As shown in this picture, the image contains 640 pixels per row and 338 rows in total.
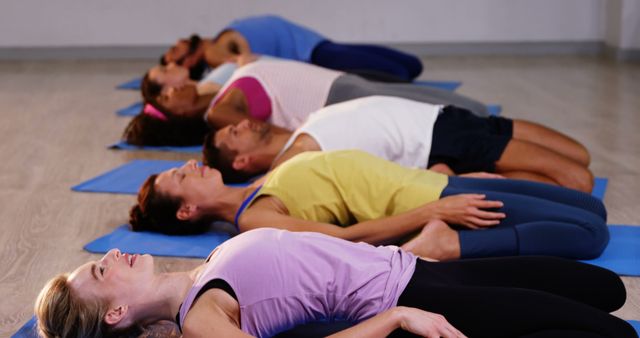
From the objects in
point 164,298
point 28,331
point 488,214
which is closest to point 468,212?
point 488,214

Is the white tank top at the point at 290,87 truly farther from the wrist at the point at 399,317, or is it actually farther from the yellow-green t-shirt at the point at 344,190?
the wrist at the point at 399,317

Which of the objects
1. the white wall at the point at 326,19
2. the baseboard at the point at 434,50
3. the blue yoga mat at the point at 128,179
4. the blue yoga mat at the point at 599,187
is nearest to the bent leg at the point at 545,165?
the blue yoga mat at the point at 599,187

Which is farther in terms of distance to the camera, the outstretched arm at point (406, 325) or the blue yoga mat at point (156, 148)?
the blue yoga mat at point (156, 148)

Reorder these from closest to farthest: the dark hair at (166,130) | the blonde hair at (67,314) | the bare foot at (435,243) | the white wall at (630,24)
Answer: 1. the blonde hair at (67,314)
2. the bare foot at (435,243)
3. the dark hair at (166,130)
4. the white wall at (630,24)

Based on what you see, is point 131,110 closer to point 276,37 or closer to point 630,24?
point 276,37

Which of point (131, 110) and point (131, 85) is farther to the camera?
point (131, 85)

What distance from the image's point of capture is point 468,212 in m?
2.67

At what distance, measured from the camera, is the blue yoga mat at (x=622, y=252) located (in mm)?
2670

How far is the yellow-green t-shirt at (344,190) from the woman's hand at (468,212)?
4.1 inches

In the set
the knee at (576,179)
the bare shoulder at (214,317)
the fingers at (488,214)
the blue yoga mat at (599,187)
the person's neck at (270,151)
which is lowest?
the blue yoga mat at (599,187)

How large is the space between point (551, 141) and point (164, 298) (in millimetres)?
2070

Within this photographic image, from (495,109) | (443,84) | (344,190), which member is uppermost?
(344,190)

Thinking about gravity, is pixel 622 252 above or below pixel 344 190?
below

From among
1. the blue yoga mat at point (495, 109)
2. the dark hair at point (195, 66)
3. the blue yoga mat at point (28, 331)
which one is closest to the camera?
the blue yoga mat at point (28, 331)
